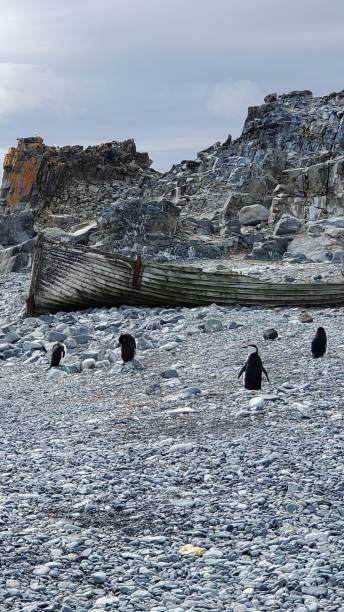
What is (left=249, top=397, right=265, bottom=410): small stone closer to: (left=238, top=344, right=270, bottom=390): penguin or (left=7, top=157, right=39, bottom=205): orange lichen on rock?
(left=238, top=344, right=270, bottom=390): penguin

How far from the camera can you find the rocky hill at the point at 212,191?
31906 mm

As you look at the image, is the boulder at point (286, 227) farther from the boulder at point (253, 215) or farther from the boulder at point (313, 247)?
the boulder at point (253, 215)

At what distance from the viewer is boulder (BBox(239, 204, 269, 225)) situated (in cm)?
3588

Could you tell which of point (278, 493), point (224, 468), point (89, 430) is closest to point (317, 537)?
point (278, 493)

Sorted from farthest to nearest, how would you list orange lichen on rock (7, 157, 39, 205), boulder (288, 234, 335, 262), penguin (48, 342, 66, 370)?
orange lichen on rock (7, 157, 39, 205), boulder (288, 234, 335, 262), penguin (48, 342, 66, 370)

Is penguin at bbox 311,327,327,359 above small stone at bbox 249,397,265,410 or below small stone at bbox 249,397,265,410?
above

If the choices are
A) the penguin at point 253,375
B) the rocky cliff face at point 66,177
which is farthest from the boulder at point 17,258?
the penguin at point 253,375

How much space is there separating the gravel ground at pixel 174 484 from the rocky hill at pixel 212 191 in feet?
52.2

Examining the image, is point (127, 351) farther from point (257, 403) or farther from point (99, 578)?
point (99, 578)

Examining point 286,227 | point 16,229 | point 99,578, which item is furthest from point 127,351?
point 16,229

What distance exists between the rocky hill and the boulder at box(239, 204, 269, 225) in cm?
4

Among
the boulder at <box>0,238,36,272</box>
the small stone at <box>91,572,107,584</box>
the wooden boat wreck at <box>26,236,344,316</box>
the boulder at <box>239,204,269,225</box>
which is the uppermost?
the boulder at <box>239,204,269,225</box>

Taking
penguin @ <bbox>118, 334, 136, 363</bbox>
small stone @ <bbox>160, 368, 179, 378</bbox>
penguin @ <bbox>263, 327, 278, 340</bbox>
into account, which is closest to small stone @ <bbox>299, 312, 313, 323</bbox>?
penguin @ <bbox>263, 327, 278, 340</bbox>

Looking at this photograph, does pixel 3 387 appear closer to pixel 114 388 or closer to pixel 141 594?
pixel 114 388
